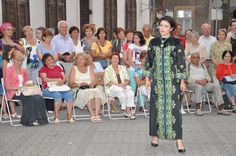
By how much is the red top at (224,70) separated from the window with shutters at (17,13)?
4.74m

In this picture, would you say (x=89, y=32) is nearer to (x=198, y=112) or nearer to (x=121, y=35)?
(x=121, y=35)

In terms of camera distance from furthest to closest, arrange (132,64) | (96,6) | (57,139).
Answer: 1. (96,6)
2. (132,64)
3. (57,139)

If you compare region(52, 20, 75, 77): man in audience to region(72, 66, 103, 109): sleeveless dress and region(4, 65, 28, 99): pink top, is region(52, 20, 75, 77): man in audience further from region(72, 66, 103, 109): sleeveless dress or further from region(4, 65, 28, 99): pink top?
region(4, 65, 28, 99): pink top

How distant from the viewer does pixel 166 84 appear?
225 inches

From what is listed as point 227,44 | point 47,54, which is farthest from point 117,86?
point 227,44

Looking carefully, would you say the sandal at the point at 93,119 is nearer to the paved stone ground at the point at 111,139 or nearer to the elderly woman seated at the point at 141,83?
the paved stone ground at the point at 111,139

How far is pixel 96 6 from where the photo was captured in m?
15.9

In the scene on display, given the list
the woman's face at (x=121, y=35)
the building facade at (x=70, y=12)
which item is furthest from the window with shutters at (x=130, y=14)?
the woman's face at (x=121, y=35)

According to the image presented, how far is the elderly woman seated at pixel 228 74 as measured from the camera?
8469mm

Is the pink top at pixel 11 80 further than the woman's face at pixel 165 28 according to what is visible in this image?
Yes

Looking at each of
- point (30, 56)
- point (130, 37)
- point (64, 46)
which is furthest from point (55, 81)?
point (130, 37)

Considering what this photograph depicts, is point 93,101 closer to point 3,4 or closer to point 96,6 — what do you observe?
point 3,4

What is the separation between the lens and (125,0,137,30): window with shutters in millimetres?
19569

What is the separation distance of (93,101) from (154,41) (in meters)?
2.37
